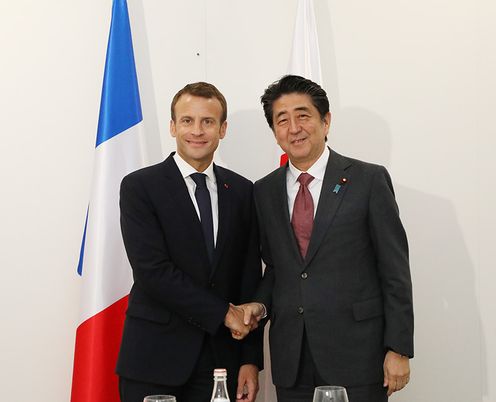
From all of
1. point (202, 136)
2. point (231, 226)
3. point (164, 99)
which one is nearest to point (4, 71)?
point (164, 99)

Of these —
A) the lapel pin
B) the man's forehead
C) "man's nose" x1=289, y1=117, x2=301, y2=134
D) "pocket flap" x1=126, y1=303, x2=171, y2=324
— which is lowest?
"pocket flap" x1=126, y1=303, x2=171, y2=324

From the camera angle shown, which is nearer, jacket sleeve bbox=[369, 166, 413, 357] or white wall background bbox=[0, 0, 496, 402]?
jacket sleeve bbox=[369, 166, 413, 357]

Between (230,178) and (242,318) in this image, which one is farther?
(230,178)

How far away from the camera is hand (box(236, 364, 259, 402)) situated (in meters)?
2.94

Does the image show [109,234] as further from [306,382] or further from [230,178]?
[306,382]

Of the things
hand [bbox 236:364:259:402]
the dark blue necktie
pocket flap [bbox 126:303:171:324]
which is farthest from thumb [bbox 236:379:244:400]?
the dark blue necktie

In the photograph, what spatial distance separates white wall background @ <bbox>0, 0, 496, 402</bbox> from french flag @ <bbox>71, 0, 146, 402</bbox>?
0.69 ft

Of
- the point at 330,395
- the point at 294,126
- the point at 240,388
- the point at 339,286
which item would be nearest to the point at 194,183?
the point at 294,126

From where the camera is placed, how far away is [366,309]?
2746 millimetres

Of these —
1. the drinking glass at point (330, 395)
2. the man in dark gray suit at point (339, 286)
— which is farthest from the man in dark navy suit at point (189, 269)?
the drinking glass at point (330, 395)

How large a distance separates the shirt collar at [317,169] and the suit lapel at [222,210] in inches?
11.3

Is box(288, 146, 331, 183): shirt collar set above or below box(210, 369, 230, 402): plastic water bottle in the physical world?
above

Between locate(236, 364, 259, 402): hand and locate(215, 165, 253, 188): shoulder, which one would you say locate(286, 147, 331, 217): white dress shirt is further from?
locate(236, 364, 259, 402): hand

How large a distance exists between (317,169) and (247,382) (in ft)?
3.00
